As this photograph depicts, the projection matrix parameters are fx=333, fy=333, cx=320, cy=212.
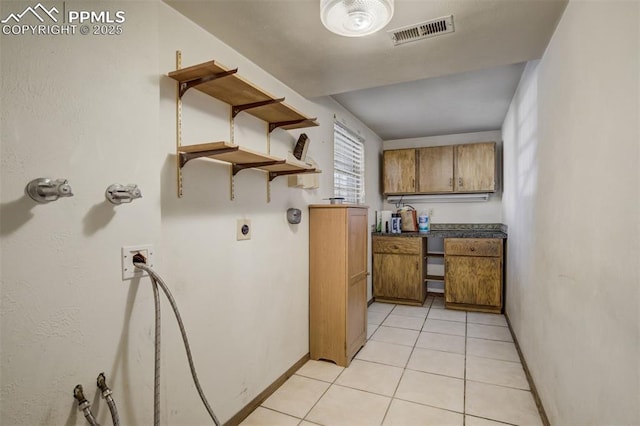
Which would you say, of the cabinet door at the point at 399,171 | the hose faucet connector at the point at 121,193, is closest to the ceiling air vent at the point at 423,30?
the hose faucet connector at the point at 121,193

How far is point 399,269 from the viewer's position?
→ 4293mm

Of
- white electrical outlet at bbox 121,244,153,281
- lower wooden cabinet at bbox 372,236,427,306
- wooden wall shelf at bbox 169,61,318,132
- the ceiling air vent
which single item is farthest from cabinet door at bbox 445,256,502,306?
white electrical outlet at bbox 121,244,153,281

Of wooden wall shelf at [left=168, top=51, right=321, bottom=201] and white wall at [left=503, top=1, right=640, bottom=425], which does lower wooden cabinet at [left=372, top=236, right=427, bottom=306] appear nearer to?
white wall at [left=503, top=1, right=640, bottom=425]

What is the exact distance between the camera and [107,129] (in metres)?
1.17

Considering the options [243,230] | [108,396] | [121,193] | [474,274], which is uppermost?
[121,193]

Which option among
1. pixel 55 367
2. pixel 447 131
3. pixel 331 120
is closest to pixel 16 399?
pixel 55 367

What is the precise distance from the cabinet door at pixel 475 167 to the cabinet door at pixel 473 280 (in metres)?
1.02

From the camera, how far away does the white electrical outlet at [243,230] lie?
1.98 metres

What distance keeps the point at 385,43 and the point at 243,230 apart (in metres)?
1.33

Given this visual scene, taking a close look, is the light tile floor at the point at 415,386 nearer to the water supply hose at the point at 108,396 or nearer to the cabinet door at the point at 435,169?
the water supply hose at the point at 108,396

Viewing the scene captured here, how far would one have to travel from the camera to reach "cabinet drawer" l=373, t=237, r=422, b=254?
4.20 meters

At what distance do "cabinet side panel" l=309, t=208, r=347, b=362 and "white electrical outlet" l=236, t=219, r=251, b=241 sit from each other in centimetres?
81

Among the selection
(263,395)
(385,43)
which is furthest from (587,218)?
(263,395)

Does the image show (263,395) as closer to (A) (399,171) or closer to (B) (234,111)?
(B) (234,111)
